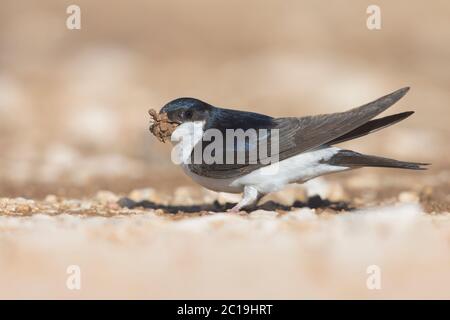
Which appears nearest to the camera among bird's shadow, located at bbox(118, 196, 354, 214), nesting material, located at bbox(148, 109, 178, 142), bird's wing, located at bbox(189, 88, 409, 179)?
bird's wing, located at bbox(189, 88, 409, 179)

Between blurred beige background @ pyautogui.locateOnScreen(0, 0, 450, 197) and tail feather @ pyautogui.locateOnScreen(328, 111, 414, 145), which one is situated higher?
blurred beige background @ pyautogui.locateOnScreen(0, 0, 450, 197)

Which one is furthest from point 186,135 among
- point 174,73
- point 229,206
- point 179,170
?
point 174,73

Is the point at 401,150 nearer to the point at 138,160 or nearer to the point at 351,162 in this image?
the point at 138,160

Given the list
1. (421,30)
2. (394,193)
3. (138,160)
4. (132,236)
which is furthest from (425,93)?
(132,236)

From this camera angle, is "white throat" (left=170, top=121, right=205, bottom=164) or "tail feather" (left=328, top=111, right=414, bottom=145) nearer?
"tail feather" (left=328, top=111, right=414, bottom=145)

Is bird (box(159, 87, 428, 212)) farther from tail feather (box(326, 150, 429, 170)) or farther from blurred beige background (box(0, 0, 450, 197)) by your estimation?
blurred beige background (box(0, 0, 450, 197))

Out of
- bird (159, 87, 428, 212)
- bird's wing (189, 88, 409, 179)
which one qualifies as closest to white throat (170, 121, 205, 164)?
bird (159, 87, 428, 212)

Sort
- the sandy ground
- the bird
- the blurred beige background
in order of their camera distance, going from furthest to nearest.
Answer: the blurred beige background, the bird, the sandy ground
